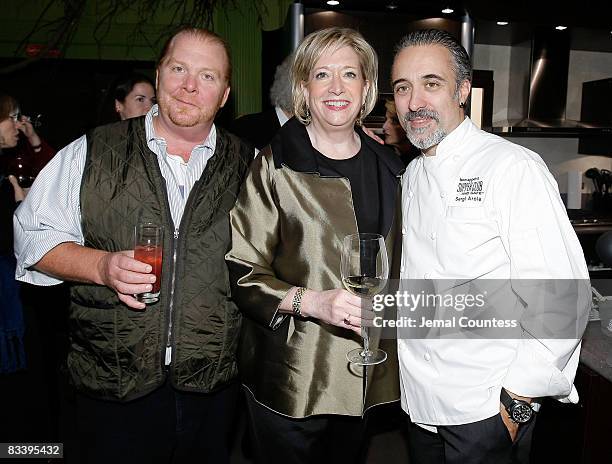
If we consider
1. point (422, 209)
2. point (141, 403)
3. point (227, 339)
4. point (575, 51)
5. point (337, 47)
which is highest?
point (575, 51)

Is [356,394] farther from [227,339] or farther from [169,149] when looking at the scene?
[169,149]

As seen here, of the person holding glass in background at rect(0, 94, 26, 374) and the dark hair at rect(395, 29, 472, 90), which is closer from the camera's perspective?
the dark hair at rect(395, 29, 472, 90)

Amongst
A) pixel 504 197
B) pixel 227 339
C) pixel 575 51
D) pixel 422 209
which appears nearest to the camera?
pixel 504 197

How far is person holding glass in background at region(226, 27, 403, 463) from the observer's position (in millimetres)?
1638

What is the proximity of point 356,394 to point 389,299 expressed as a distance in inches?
11.3

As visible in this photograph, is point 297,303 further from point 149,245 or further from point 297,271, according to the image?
point 149,245

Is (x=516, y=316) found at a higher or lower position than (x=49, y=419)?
higher

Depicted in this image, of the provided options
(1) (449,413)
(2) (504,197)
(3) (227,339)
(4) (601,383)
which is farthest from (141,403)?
(4) (601,383)

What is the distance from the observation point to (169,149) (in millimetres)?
1759

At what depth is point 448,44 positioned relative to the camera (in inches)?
65.2

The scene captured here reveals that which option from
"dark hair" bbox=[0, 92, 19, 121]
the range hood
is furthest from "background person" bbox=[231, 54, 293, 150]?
the range hood

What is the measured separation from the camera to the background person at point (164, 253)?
1.65m

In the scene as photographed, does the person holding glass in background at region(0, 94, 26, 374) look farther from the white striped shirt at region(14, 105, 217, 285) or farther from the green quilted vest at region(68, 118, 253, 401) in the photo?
the green quilted vest at region(68, 118, 253, 401)
